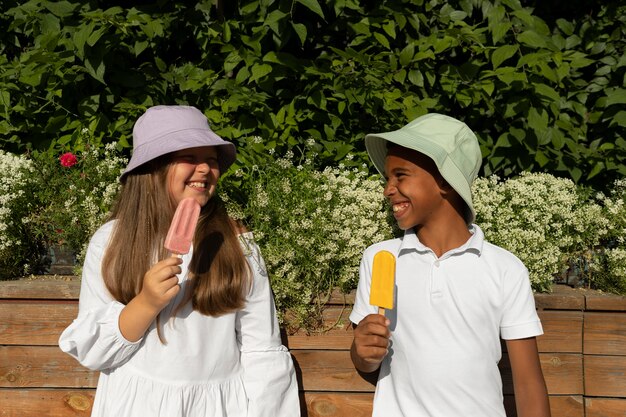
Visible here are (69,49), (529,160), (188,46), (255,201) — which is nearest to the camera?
(255,201)

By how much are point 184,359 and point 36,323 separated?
2.84 feet

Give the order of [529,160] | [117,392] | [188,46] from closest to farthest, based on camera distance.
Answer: [117,392], [529,160], [188,46]

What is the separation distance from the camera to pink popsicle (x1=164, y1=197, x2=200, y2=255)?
232 cm

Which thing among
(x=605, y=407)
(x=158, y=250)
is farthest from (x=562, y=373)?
(x=158, y=250)

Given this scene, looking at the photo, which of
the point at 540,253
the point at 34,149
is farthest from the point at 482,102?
the point at 34,149

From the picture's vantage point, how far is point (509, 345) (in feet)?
8.33

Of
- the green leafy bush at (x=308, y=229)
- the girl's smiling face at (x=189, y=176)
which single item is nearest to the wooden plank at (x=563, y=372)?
the green leafy bush at (x=308, y=229)

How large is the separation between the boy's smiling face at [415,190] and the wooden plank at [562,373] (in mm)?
906

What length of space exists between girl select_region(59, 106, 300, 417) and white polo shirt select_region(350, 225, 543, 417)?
0.46m

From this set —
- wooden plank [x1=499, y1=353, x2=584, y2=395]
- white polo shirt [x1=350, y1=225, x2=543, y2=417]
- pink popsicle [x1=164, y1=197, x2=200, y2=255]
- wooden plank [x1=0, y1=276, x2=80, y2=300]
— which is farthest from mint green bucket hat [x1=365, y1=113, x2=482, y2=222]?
wooden plank [x1=0, y1=276, x2=80, y2=300]

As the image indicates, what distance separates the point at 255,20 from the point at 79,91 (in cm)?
104

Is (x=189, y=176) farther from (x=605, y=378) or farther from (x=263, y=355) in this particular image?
(x=605, y=378)

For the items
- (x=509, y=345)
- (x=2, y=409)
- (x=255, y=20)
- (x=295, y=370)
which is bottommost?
(x=2, y=409)

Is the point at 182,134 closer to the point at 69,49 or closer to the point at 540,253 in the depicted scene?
the point at 69,49
